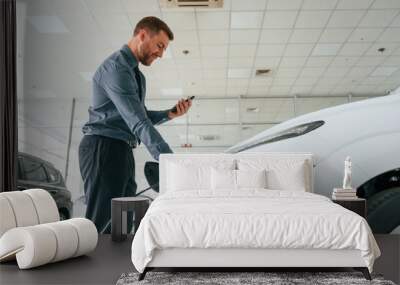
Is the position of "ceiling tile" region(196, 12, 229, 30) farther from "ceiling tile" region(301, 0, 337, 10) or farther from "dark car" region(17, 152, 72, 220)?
"dark car" region(17, 152, 72, 220)

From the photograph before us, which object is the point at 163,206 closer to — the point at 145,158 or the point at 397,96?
the point at 145,158

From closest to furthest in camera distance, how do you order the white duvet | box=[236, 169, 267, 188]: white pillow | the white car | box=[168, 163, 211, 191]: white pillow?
the white duvet → box=[236, 169, 267, 188]: white pillow → box=[168, 163, 211, 191]: white pillow → the white car

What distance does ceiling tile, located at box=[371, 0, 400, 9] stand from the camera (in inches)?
168

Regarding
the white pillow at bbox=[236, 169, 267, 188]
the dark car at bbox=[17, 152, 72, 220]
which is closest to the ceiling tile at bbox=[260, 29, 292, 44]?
the white pillow at bbox=[236, 169, 267, 188]

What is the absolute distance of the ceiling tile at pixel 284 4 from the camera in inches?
170

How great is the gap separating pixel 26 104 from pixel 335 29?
133 inches

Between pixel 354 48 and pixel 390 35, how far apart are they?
0.37 meters

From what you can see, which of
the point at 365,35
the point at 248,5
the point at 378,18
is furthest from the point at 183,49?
the point at 378,18

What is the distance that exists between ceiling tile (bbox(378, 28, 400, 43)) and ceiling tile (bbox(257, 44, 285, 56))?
1000 mm

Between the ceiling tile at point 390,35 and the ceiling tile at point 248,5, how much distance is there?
4.12ft

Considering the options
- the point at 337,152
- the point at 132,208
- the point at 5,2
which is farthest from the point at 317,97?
the point at 5,2

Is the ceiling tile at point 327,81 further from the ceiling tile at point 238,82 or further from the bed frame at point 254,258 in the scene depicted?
the bed frame at point 254,258

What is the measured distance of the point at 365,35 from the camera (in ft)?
14.4

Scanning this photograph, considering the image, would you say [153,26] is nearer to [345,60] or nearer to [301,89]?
[301,89]
